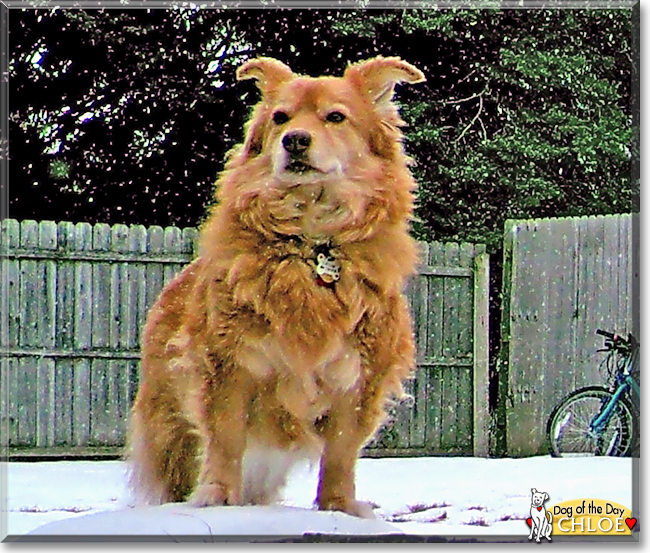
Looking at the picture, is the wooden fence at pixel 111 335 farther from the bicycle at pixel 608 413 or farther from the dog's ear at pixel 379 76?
the dog's ear at pixel 379 76

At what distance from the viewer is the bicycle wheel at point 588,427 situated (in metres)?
3.06

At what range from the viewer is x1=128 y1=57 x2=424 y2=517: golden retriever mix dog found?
2492mm

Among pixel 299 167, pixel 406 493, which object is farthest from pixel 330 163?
pixel 406 493

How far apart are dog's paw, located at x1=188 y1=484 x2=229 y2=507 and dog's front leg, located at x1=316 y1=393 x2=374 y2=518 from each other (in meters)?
0.28

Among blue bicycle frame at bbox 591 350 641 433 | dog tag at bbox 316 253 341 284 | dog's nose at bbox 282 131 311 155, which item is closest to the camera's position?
dog's nose at bbox 282 131 311 155

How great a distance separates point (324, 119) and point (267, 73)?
266mm

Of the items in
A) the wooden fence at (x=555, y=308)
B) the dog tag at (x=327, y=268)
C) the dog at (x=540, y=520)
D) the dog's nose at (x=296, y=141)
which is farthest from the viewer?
the wooden fence at (x=555, y=308)

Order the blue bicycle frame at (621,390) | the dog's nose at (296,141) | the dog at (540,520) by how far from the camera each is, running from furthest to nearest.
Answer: the blue bicycle frame at (621,390)
the dog at (540,520)
the dog's nose at (296,141)

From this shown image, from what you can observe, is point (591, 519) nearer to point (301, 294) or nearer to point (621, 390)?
point (621, 390)

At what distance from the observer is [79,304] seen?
12.0 ft

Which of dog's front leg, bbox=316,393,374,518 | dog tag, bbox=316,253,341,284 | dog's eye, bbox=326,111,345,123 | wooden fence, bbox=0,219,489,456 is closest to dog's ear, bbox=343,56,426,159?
dog's eye, bbox=326,111,345,123

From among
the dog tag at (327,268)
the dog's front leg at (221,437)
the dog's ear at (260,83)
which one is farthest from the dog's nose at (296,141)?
the dog's front leg at (221,437)

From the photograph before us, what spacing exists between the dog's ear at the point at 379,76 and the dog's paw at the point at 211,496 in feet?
3.69

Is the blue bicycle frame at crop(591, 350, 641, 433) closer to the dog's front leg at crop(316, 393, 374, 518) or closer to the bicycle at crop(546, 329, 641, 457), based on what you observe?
the bicycle at crop(546, 329, 641, 457)
